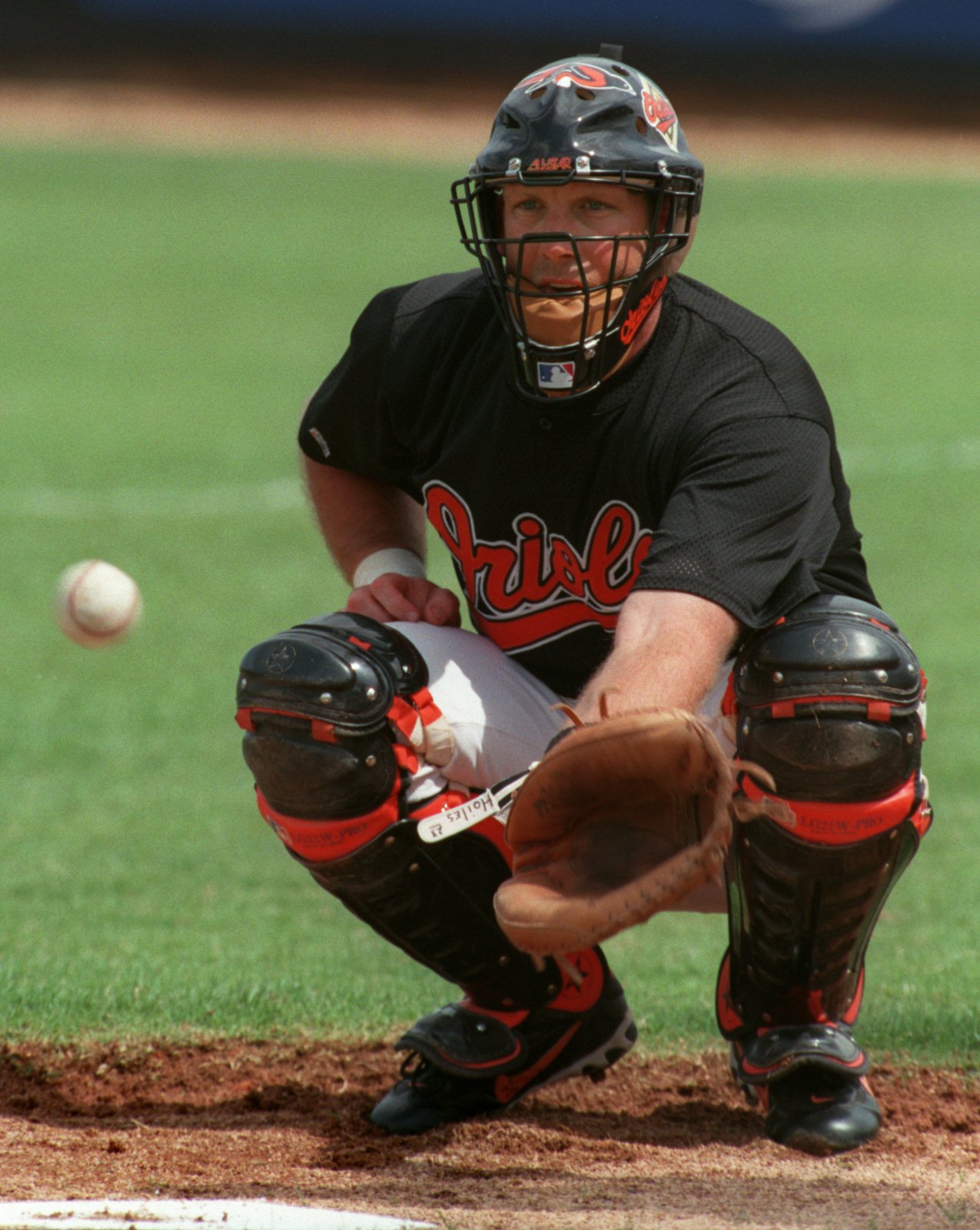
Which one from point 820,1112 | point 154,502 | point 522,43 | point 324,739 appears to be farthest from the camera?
point 522,43

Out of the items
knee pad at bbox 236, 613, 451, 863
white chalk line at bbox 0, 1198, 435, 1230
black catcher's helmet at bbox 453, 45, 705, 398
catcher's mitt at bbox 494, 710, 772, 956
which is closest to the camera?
catcher's mitt at bbox 494, 710, 772, 956

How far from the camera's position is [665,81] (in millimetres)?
27203

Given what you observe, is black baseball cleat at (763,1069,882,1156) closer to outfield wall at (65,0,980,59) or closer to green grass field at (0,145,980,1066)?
green grass field at (0,145,980,1066)

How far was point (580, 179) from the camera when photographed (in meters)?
3.31

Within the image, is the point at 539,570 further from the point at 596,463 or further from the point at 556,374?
the point at 556,374

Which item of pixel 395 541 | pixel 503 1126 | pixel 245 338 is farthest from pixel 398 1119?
pixel 245 338

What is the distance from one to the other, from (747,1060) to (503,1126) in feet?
1.72

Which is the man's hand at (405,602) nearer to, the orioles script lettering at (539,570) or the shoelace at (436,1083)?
the orioles script lettering at (539,570)

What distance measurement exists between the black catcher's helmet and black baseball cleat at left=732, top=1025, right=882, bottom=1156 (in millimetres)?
1332

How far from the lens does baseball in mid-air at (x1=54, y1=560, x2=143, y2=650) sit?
5.27 m

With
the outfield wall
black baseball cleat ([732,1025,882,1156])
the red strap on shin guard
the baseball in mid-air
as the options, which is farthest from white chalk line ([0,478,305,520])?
the outfield wall

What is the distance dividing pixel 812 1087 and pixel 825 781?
2.29 ft

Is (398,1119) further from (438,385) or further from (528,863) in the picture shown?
(438,385)

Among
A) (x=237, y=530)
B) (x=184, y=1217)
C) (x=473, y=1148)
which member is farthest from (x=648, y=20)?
(x=184, y=1217)
